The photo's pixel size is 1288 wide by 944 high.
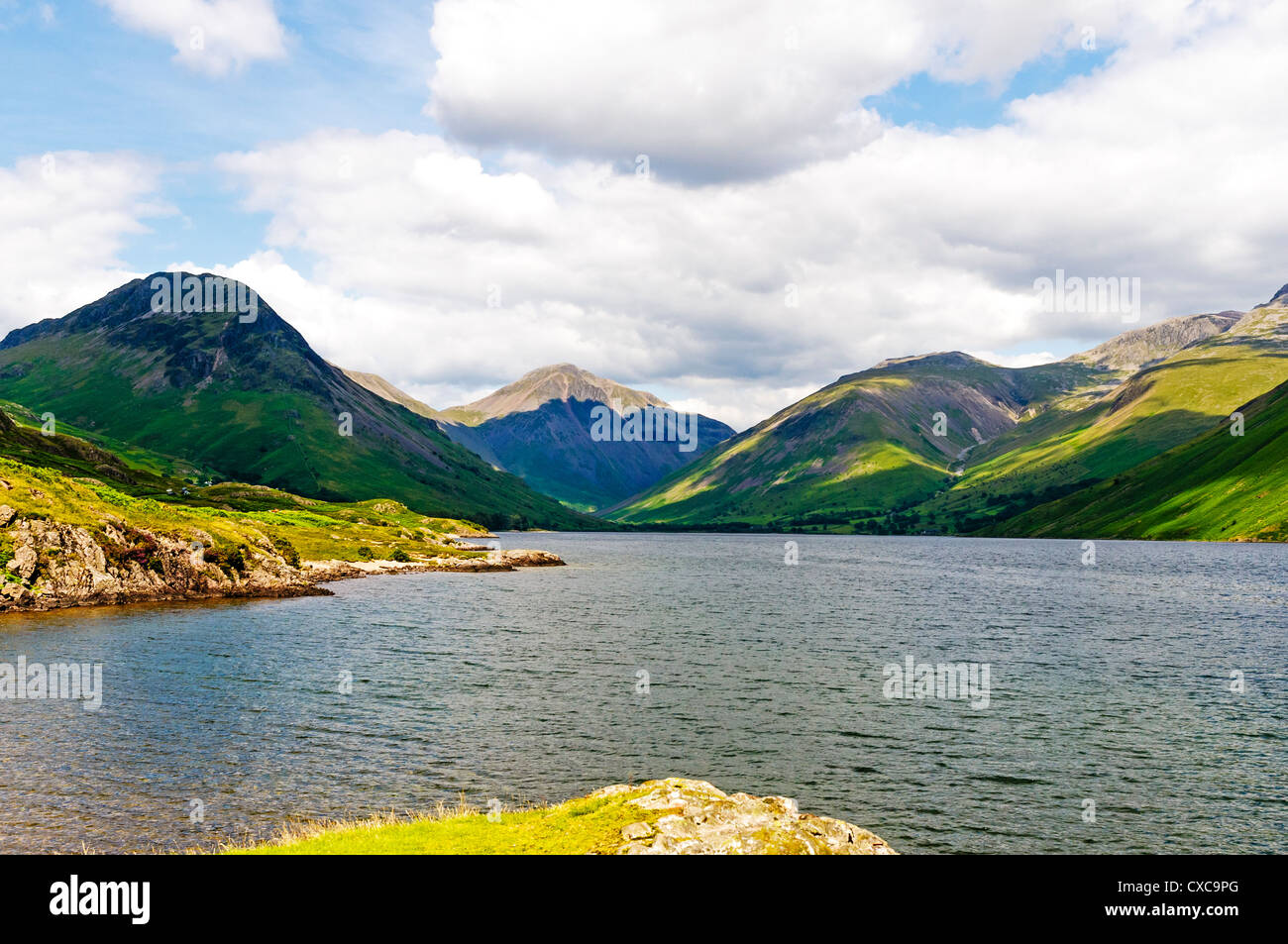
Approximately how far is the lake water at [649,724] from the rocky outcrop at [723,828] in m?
10.7

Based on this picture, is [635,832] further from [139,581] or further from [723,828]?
[139,581]

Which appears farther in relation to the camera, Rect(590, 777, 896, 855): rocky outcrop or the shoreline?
the shoreline

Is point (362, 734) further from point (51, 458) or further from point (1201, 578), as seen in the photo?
point (1201, 578)

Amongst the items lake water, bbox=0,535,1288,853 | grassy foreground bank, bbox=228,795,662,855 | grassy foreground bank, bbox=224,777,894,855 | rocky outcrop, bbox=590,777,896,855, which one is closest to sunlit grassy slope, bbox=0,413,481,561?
lake water, bbox=0,535,1288,853

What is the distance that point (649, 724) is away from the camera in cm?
5581

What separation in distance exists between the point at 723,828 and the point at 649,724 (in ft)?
105

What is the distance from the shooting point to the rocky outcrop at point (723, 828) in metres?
23.5

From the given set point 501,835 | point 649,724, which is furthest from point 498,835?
point 649,724

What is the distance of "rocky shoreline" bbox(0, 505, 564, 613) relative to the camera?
98.4 metres

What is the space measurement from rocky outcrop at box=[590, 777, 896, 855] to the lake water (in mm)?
10732

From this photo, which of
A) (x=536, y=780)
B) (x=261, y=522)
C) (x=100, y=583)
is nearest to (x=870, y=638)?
(x=536, y=780)

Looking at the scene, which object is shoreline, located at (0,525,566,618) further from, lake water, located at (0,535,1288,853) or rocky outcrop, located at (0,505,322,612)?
lake water, located at (0,535,1288,853)
